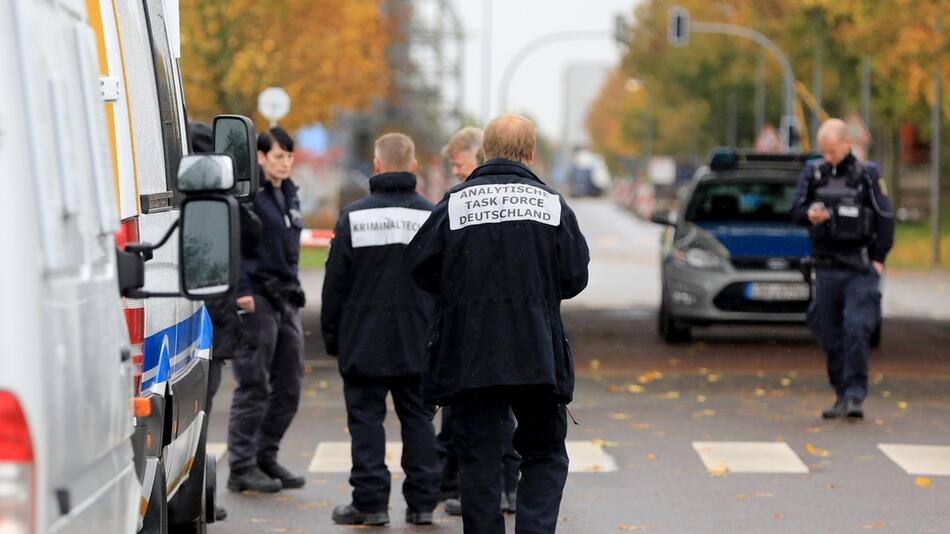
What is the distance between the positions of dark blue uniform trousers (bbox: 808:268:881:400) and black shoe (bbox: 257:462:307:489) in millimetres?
4268

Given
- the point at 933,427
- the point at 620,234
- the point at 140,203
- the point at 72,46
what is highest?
the point at 72,46

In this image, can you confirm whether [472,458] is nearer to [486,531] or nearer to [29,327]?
[486,531]

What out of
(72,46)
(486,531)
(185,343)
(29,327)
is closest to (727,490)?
(486,531)

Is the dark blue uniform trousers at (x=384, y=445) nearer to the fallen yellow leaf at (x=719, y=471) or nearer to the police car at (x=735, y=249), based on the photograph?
the fallen yellow leaf at (x=719, y=471)

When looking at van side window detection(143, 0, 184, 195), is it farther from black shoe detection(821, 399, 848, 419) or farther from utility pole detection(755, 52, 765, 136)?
utility pole detection(755, 52, 765, 136)

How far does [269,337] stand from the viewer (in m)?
9.44

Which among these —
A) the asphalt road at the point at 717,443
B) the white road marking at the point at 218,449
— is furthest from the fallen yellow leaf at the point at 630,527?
the white road marking at the point at 218,449

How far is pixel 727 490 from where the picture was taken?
9312 mm

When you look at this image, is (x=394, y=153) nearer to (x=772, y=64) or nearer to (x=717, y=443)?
(x=717, y=443)

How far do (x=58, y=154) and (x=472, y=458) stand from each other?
337 centimetres

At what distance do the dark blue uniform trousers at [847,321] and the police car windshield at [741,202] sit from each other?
5795 mm

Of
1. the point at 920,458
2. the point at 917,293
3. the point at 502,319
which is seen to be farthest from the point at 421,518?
the point at 917,293

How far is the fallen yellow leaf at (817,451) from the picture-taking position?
10.5 m

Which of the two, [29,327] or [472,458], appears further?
[472,458]
